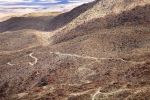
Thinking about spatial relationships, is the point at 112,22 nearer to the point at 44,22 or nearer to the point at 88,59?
the point at 88,59

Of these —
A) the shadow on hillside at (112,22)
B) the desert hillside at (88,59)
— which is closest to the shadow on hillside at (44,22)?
the desert hillside at (88,59)

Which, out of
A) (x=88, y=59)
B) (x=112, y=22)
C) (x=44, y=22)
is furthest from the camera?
(x=44, y=22)

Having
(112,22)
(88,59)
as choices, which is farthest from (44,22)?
(88,59)

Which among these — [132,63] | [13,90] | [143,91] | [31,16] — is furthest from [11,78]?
[31,16]

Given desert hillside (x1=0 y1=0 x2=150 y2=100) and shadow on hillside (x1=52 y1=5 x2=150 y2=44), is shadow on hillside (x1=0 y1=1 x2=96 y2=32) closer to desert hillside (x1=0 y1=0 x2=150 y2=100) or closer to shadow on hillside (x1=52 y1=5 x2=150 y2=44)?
desert hillside (x1=0 y1=0 x2=150 y2=100)

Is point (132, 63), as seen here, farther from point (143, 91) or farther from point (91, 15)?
point (91, 15)

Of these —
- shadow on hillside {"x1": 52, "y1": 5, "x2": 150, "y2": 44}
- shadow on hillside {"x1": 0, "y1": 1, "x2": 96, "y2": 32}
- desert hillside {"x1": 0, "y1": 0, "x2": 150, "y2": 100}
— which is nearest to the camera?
desert hillside {"x1": 0, "y1": 0, "x2": 150, "y2": 100}

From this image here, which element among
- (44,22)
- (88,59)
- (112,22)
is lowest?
(44,22)

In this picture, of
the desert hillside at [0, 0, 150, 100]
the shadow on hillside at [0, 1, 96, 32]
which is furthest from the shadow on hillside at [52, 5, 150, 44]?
the shadow on hillside at [0, 1, 96, 32]

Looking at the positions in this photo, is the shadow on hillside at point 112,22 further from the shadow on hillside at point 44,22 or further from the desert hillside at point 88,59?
the shadow on hillside at point 44,22
